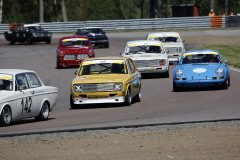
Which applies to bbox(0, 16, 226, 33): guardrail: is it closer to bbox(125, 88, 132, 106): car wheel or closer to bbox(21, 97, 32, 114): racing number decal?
bbox(125, 88, 132, 106): car wheel

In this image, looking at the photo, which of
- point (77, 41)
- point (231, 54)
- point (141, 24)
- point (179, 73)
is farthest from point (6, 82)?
point (141, 24)

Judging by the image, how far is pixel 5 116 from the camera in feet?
40.2

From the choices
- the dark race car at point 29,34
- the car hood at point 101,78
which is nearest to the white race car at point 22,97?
the car hood at point 101,78

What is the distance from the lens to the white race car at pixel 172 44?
28500mm

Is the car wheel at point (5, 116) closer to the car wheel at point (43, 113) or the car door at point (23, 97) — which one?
the car door at point (23, 97)

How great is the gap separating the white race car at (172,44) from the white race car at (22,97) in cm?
1468

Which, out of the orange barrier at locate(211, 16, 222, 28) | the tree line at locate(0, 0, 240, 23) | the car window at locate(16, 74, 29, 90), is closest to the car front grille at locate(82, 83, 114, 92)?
the car window at locate(16, 74, 29, 90)

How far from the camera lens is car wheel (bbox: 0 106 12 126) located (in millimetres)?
12027

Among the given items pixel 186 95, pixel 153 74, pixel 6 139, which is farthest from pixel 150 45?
pixel 6 139

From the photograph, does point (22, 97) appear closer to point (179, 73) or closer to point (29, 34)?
point (179, 73)

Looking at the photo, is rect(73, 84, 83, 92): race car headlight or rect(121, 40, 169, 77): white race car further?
rect(121, 40, 169, 77): white race car

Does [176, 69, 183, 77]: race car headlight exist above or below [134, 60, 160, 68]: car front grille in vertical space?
above

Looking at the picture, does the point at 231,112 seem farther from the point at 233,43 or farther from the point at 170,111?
the point at 233,43

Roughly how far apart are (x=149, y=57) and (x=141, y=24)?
1321 inches
